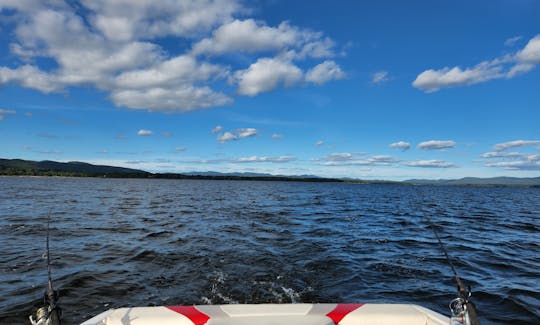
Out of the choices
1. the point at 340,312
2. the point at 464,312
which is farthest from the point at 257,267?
the point at 464,312

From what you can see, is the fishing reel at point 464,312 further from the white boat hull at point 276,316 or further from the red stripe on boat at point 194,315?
the red stripe on boat at point 194,315

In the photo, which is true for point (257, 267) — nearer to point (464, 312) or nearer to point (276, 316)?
point (276, 316)

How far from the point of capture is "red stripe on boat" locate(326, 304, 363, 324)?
15.1 feet

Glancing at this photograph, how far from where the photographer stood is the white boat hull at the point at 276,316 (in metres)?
4.44

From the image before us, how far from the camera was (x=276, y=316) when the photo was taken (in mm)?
4555

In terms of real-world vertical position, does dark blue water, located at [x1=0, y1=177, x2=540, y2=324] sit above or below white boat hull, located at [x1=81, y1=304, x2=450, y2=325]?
below

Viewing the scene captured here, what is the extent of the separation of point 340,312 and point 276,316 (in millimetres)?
969

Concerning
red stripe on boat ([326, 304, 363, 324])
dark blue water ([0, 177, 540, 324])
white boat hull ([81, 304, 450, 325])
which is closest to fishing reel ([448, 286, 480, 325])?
white boat hull ([81, 304, 450, 325])

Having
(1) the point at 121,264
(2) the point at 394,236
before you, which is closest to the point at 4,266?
(1) the point at 121,264

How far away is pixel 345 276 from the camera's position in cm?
988

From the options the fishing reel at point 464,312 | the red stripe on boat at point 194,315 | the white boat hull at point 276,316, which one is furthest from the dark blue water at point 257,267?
the fishing reel at point 464,312

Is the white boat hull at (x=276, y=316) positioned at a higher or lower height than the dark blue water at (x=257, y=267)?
higher

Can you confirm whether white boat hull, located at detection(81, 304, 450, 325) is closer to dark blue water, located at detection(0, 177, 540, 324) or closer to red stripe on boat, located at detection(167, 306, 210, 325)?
red stripe on boat, located at detection(167, 306, 210, 325)

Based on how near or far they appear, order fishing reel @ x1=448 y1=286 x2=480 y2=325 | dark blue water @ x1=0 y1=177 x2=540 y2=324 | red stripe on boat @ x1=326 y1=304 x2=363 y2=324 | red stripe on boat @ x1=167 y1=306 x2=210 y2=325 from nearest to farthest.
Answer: fishing reel @ x1=448 y1=286 x2=480 y2=325, red stripe on boat @ x1=167 y1=306 x2=210 y2=325, red stripe on boat @ x1=326 y1=304 x2=363 y2=324, dark blue water @ x1=0 y1=177 x2=540 y2=324
